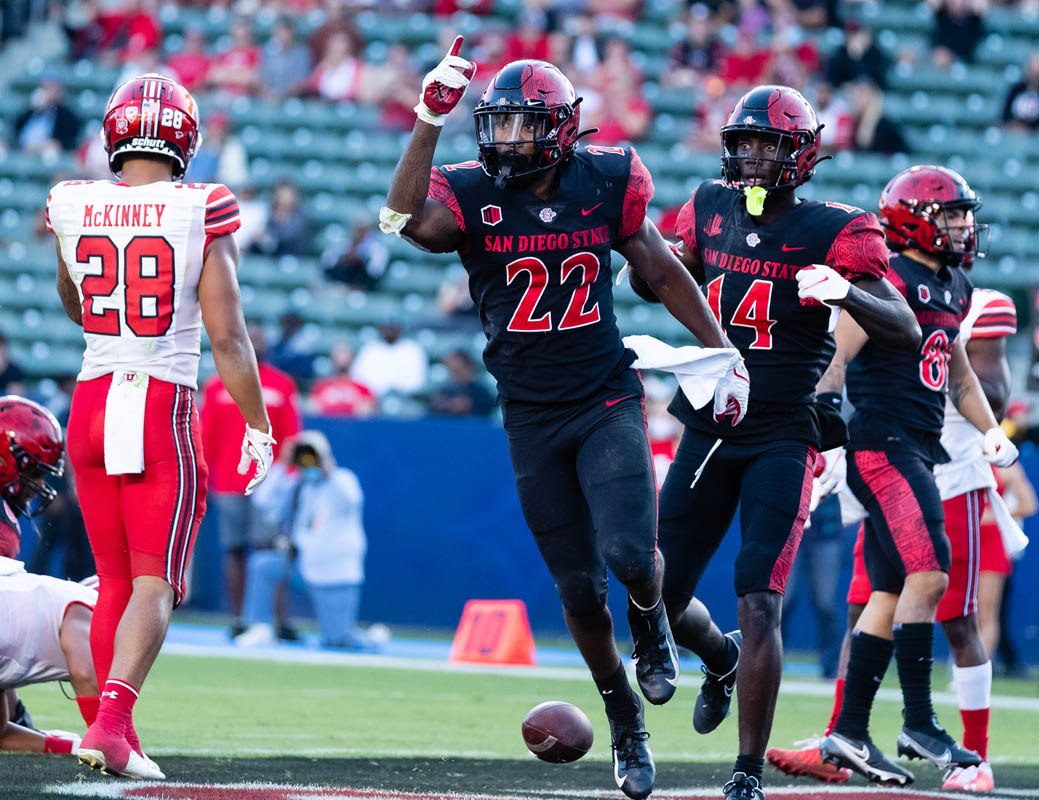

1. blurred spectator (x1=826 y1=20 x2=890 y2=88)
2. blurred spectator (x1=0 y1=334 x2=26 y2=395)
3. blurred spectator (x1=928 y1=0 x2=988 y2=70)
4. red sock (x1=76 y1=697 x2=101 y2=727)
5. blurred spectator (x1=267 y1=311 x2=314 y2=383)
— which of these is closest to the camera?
red sock (x1=76 y1=697 x2=101 y2=727)

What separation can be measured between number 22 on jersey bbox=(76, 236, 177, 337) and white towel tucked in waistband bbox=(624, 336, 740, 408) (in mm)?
1406

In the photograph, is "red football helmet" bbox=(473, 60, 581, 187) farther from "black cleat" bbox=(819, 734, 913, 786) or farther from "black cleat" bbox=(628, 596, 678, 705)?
"black cleat" bbox=(819, 734, 913, 786)

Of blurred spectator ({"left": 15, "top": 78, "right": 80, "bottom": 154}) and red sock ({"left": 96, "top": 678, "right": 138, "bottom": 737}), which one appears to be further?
blurred spectator ({"left": 15, "top": 78, "right": 80, "bottom": 154})

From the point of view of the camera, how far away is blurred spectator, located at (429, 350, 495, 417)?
12805 millimetres

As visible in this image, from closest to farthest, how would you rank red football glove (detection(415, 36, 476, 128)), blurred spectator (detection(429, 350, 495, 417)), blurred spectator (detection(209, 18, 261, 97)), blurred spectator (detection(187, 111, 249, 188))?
red football glove (detection(415, 36, 476, 128)) → blurred spectator (detection(429, 350, 495, 417)) → blurred spectator (detection(187, 111, 249, 188)) → blurred spectator (detection(209, 18, 261, 97))

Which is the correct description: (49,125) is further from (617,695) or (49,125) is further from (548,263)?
(617,695)

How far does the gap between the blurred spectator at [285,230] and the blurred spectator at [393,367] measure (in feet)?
6.38

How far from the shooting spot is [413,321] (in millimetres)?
13891

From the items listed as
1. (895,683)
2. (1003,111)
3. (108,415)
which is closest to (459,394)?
(895,683)

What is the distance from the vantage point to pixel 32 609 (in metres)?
5.36

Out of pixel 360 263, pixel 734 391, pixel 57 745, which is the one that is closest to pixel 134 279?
pixel 57 745

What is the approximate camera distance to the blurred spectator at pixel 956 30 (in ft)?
51.9

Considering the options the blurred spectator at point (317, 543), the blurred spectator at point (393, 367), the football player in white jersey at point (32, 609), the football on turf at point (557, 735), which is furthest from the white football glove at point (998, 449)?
the blurred spectator at point (393, 367)

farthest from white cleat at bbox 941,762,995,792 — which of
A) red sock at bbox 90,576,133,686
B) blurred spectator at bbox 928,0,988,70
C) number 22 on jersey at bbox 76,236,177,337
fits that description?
blurred spectator at bbox 928,0,988,70
